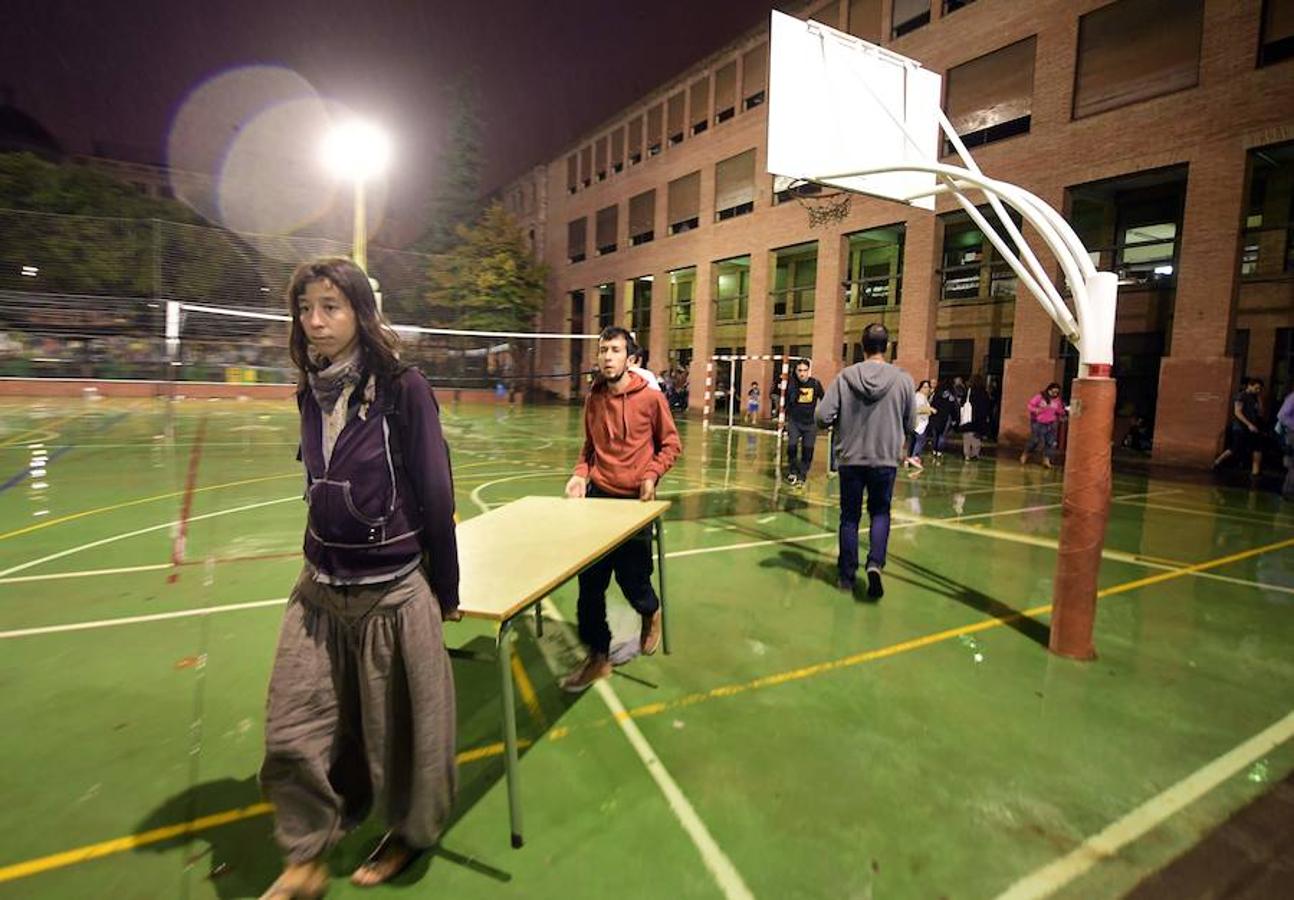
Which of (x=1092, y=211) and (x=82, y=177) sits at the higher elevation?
(x=82, y=177)

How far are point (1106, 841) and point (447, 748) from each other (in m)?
2.45

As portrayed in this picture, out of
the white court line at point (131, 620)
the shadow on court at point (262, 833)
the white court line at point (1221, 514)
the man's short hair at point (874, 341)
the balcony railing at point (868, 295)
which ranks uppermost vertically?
the balcony railing at point (868, 295)

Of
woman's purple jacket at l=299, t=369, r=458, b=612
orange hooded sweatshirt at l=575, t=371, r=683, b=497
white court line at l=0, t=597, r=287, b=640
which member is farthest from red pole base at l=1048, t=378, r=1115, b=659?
white court line at l=0, t=597, r=287, b=640

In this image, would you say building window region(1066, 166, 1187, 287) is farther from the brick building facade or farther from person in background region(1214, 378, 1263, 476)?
person in background region(1214, 378, 1263, 476)

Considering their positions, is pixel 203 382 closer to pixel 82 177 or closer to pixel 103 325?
pixel 103 325

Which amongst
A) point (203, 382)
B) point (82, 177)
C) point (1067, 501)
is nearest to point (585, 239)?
point (203, 382)

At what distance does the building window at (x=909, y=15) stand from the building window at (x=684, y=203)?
968 centimetres

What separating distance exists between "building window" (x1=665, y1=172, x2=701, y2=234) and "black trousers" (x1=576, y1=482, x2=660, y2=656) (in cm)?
2750

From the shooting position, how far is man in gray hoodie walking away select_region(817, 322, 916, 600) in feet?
16.4

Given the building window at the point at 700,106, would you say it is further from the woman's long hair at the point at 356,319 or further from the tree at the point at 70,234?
the woman's long hair at the point at 356,319

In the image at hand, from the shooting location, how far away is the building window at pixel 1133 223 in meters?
18.3

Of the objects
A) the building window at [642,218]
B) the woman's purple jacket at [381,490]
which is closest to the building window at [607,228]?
the building window at [642,218]

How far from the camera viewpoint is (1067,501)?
4.17m

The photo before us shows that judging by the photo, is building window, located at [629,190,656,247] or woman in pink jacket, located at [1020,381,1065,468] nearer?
woman in pink jacket, located at [1020,381,1065,468]
